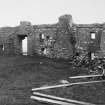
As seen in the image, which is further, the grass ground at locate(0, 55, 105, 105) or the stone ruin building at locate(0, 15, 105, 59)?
the stone ruin building at locate(0, 15, 105, 59)

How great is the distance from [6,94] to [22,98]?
1.44 m

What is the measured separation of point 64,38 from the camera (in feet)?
88.5

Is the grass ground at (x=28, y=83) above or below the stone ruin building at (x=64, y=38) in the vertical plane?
below

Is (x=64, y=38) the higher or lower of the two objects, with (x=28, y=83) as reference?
higher

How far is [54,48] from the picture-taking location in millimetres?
27516

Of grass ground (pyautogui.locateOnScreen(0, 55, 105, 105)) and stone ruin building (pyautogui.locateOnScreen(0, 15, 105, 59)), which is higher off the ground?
stone ruin building (pyautogui.locateOnScreen(0, 15, 105, 59))

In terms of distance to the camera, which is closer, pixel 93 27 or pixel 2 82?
pixel 2 82

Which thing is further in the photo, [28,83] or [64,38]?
[64,38]

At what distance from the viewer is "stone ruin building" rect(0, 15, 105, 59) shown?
2691cm

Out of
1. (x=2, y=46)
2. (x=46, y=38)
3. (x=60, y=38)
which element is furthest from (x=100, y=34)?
(x=2, y=46)

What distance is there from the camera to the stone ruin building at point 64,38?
26906 millimetres

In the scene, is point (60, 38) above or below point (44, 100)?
above

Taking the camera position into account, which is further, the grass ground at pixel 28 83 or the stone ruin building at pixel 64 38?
the stone ruin building at pixel 64 38

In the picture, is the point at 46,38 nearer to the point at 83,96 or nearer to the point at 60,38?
the point at 60,38
